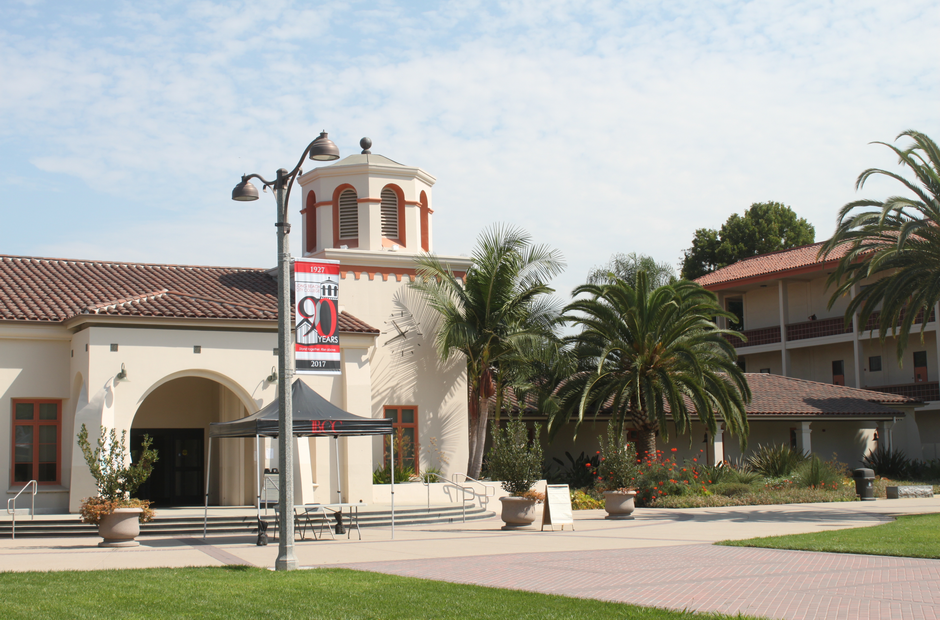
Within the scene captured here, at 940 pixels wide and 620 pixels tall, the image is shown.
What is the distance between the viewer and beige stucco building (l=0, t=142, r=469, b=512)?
21656 mm

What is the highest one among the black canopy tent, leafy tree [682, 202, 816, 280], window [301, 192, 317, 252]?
leafy tree [682, 202, 816, 280]

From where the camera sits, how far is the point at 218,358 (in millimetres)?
22422

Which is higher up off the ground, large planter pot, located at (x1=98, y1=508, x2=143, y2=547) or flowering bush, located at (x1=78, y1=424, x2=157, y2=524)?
flowering bush, located at (x1=78, y1=424, x2=157, y2=524)

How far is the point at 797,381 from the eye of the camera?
124ft

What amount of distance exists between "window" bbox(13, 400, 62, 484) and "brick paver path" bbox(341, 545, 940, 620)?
39.5 feet

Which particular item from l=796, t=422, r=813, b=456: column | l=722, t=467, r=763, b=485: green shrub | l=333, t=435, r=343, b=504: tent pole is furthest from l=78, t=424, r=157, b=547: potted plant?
l=796, t=422, r=813, b=456: column

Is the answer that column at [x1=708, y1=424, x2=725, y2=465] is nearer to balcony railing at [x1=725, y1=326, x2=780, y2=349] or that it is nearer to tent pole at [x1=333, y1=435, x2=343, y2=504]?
tent pole at [x1=333, y1=435, x2=343, y2=504]

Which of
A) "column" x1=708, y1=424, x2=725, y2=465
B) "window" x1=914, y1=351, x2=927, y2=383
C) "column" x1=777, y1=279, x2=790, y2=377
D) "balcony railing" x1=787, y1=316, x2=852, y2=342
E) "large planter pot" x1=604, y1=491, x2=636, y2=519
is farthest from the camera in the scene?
"column" x1=777, y1=279, x2=790, y2=377

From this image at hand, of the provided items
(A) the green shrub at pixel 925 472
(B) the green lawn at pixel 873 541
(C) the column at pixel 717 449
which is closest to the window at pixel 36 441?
(B) the green lawn at pixel 873 541

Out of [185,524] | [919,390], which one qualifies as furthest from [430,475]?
[919,390]

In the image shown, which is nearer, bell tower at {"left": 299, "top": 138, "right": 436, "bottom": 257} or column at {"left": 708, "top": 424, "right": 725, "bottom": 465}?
bell tower at {"left": 299, "top": 138, "right": 436, "bottom": 257}

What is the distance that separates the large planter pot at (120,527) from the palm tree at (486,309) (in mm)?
11196

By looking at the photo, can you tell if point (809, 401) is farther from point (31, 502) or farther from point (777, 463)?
point (31, 502)

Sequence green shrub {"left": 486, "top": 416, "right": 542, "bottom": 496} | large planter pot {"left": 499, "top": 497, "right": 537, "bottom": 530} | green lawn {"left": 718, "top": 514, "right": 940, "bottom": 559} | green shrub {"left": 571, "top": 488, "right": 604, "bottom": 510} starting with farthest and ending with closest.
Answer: green shrub {"left": 571, "top": 488, "right": 604, "bottom": 510}, green shrub {"left": 486, "top": 416, "right": 542, "bottom": 496}, large planter pot {"left": 499, "top": 497, "right": 537, "bottom": 530}, green lawn {"left": 718, "top": 514, "right": 940, "bottom": 559}
